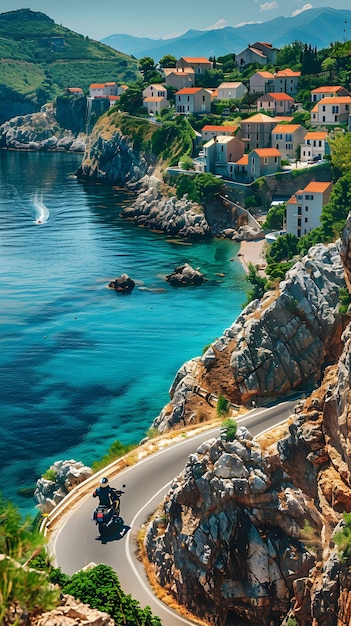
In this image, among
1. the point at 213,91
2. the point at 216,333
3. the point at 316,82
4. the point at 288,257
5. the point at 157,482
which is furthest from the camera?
the point at 213,91

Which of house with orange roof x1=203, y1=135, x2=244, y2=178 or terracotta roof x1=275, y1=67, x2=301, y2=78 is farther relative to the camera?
terracotta roof x1=275, y1=67, x2=301, y2=78

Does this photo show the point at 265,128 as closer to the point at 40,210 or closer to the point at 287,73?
the point at 287,73

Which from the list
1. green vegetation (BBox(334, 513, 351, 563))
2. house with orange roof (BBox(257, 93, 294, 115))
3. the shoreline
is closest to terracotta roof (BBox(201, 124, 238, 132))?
house with orange roof (BBox(257, 93, 294, 115))

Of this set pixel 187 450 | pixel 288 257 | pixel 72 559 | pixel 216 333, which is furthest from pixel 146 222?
pixel 72 559

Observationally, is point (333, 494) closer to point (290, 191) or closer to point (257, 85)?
point (290, 191)

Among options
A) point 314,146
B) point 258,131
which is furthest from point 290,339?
point 258,131

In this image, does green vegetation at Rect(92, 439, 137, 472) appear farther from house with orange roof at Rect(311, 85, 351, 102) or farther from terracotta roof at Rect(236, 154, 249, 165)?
house with orange roof at Rect(311, 85, 351, 102)
